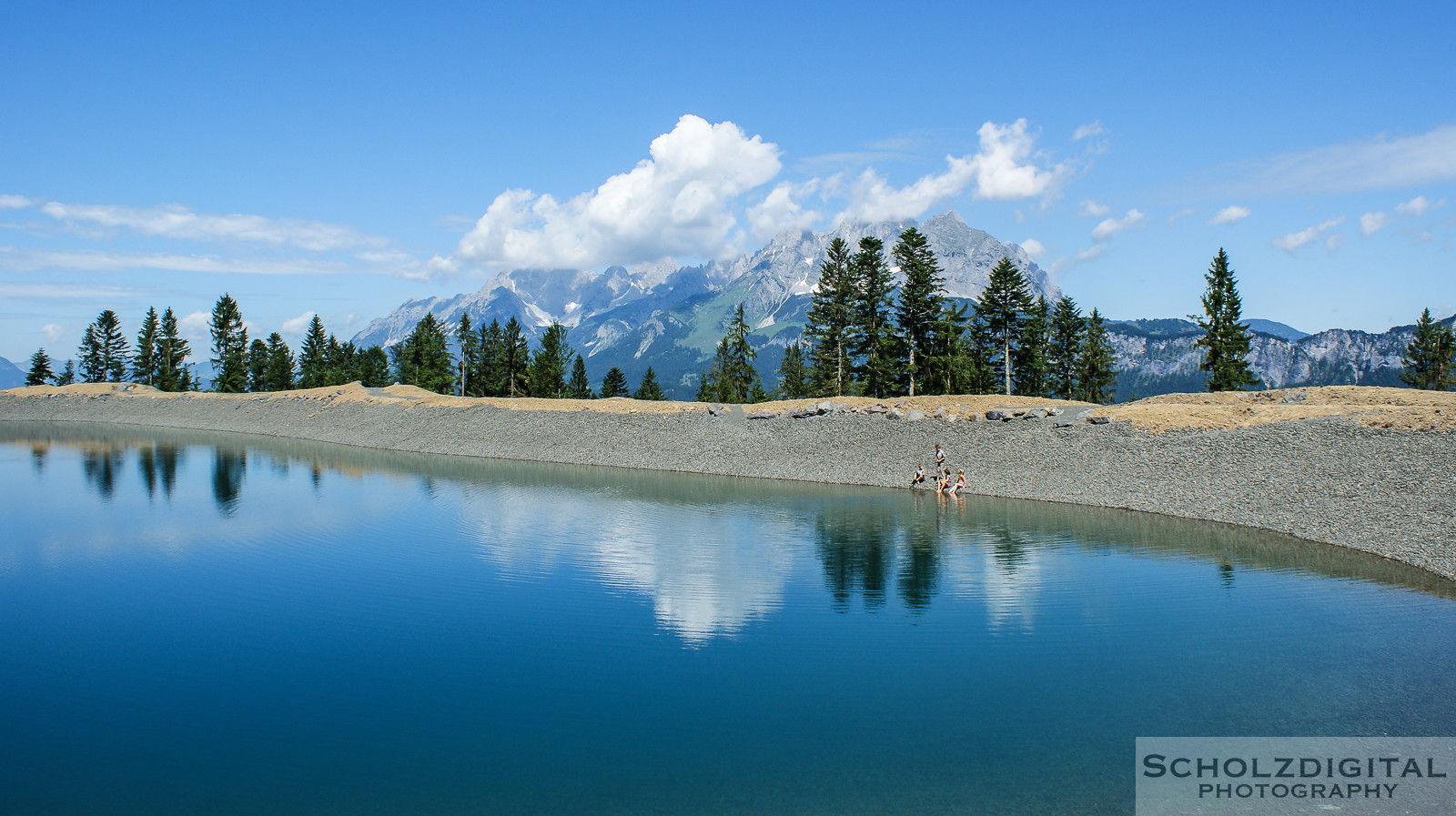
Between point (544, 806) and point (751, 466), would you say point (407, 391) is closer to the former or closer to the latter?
point (751, 466)

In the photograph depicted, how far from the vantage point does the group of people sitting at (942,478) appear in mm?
37656

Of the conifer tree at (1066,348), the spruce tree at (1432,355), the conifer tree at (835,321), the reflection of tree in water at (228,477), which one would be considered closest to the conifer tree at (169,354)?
the reflection of tree in water at (228,477)

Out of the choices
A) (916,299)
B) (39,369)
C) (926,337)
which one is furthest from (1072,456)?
(39,369)

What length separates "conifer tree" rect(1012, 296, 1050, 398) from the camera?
74750mm

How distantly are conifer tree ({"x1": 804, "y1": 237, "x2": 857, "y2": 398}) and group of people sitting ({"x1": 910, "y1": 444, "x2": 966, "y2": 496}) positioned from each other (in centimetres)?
2654

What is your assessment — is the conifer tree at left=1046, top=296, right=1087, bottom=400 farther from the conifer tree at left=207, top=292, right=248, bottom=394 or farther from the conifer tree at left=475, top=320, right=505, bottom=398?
the conifer tree at left=207, top=292, right=248, bottom=394

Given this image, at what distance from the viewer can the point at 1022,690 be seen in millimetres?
13297

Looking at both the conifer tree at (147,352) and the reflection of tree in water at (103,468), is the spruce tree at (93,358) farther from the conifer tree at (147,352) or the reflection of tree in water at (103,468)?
the reflection of tree in water at (103,468)

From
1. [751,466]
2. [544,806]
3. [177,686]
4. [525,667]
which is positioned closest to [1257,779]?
[544,806]

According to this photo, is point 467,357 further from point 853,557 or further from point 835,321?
point 853,557

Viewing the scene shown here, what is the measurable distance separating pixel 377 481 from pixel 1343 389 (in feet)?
163

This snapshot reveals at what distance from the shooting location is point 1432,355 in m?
79.1

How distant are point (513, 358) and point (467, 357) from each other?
12.8m

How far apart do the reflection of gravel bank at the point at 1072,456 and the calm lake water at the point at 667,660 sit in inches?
100
